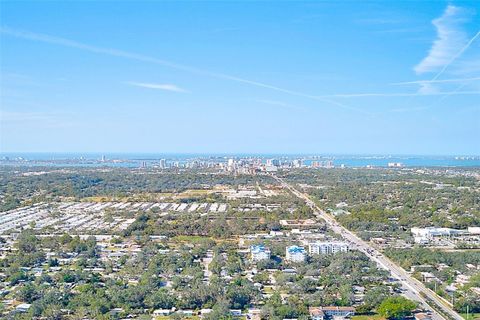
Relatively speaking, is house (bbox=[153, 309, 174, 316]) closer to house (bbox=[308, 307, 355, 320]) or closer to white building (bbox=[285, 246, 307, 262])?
house (bbox=[308, 307, 355, 320])

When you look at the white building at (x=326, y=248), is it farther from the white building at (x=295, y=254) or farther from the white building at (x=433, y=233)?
the white building at (x=433, y=233)

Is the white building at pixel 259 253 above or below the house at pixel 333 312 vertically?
above

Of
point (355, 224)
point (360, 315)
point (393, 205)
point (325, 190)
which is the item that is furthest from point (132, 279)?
point (325, 190)

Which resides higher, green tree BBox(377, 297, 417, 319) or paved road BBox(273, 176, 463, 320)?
green tree BBox(377, 297, 417, 319)

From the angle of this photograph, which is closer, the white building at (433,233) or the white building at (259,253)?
the white building at (259,253)

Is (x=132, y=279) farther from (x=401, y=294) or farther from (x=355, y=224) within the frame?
(x=355, y=224)

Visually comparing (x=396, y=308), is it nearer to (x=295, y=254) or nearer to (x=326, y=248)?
(x=295, y=254)

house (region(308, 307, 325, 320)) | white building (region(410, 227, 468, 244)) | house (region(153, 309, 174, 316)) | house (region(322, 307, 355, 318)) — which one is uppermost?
white building (region(410, 227, 468, 244))

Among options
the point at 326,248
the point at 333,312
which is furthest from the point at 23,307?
the point at 326,248

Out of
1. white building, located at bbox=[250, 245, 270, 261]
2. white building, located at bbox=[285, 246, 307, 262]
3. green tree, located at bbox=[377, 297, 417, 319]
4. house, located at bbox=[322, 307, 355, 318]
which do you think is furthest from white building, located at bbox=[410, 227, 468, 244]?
house, located at bbox=[322, 307, 355, 318]

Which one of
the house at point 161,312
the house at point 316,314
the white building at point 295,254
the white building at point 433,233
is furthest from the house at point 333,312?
the white building at point 433,233
